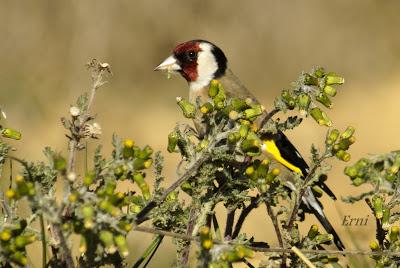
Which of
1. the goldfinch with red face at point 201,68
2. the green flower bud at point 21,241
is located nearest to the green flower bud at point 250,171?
the green flower bud at point 21,241

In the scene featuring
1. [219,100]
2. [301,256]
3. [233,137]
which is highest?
[219,100]

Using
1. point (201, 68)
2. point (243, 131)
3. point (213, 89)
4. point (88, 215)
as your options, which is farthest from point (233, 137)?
point (201, 68)

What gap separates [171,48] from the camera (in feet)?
24.8

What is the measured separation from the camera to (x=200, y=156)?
195 centimetres

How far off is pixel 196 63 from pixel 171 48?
11.5 ft

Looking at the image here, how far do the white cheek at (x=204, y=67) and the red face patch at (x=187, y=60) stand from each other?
0.06 feet

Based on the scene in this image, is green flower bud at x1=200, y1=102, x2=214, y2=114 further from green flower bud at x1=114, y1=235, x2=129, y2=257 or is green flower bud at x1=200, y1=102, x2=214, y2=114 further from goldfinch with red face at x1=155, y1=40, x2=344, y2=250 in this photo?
goldfinch with red face at x1=155, y1=40, x2=344, y2=250

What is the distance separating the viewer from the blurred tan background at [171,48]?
22.5 ft

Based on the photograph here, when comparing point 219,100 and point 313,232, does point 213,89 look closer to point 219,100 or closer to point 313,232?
point 219,100

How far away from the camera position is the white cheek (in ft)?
13.2

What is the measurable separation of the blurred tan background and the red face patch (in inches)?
91.4

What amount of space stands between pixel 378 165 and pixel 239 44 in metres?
5.96

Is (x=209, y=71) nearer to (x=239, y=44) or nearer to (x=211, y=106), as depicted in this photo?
(x=211, y=106)

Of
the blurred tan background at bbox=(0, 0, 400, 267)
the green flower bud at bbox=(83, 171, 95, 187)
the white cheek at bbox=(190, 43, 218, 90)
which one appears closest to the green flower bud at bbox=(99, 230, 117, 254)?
the green flower bud at bbox=(83, 171, 95, 187)
